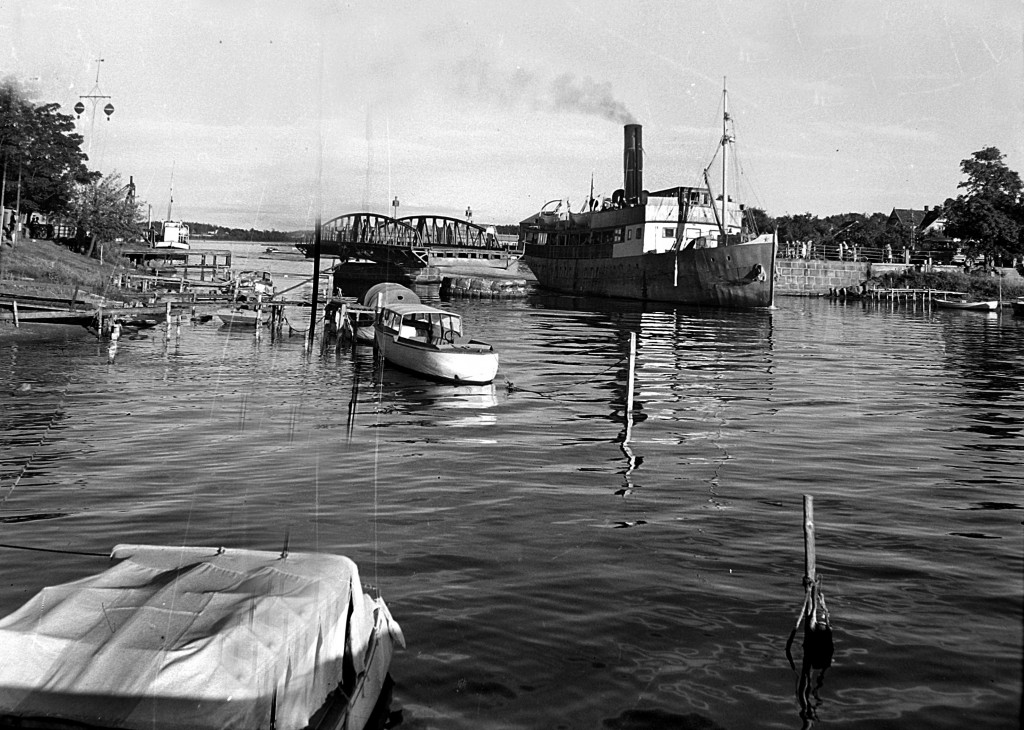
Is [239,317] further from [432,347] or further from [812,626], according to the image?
[812,626]

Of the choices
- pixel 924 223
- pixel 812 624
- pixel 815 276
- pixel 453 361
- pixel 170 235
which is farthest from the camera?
pixel 924 223

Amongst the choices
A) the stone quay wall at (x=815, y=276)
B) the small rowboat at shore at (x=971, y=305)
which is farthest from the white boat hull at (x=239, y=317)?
the stone quay wall at (x=815, y=276)

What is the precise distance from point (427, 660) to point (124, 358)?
106 ft

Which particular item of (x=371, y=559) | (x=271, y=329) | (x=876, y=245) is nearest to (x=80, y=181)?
(x=271, y=329)

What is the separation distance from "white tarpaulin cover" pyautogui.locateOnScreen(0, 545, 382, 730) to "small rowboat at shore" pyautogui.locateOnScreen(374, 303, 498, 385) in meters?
24.9

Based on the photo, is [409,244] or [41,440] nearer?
[41,440]

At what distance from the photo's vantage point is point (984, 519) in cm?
1723

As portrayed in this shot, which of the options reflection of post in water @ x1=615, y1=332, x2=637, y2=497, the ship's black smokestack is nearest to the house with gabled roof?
the ship's black smokestack

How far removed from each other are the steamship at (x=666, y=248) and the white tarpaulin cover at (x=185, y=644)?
67.1m

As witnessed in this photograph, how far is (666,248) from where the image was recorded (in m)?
84.6

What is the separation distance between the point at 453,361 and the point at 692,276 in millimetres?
49054

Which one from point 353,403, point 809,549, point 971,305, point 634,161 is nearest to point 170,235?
point 634,161

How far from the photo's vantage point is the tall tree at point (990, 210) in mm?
100812

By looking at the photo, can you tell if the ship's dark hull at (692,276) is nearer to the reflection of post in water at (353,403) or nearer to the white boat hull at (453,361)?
the white boat hull at (453,361)
